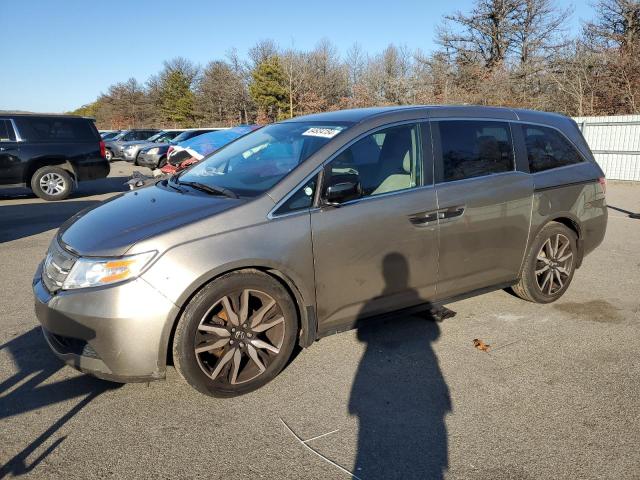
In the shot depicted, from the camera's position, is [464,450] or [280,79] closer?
[464,450]

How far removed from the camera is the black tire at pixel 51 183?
36.5 ft

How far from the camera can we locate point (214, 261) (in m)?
2.84

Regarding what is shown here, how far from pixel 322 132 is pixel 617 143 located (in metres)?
14.8

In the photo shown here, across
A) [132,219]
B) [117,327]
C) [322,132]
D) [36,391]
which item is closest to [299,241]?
[322,132]

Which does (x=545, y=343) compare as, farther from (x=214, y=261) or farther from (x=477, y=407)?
(x=214, y=261)

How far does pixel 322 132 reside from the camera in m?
3.60

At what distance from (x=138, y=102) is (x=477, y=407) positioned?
68.1 m

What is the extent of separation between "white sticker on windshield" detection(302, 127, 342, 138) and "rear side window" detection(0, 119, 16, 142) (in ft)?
32.2

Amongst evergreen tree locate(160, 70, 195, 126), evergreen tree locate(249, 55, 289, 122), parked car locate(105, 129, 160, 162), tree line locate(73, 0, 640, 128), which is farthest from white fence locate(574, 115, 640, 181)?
evergreen tree locate(160, 70, 195, 126)

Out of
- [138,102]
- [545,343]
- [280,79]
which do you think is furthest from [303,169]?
[138,102]

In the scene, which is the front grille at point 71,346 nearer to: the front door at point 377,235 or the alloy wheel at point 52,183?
the front door at point 377,235

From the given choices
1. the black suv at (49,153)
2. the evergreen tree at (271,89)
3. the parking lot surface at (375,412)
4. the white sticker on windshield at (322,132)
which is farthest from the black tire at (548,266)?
the evergreen tree at (271,89)

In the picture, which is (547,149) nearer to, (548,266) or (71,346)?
(548,266)

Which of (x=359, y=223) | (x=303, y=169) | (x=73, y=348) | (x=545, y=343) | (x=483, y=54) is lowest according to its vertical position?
(x=545, y=343)
